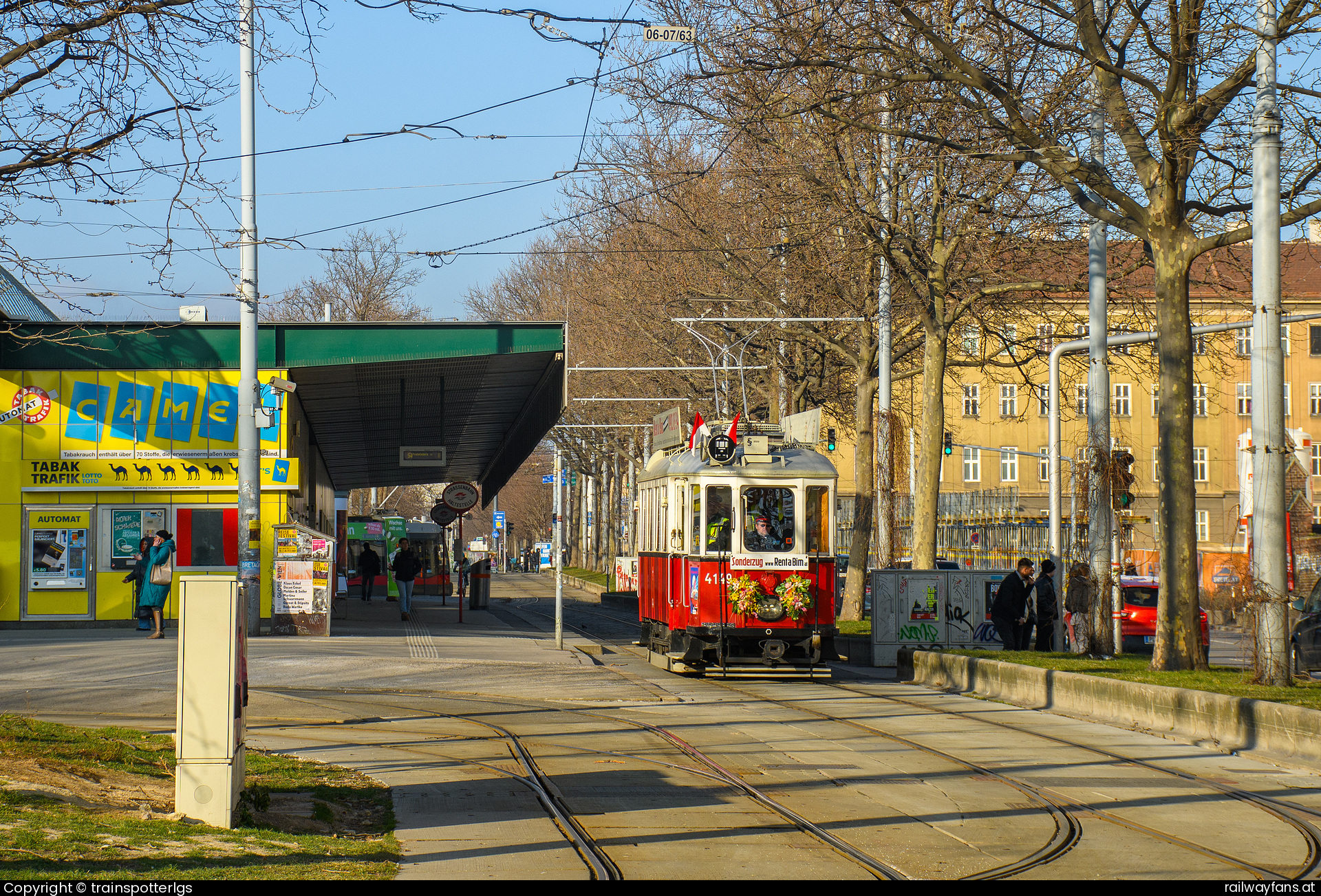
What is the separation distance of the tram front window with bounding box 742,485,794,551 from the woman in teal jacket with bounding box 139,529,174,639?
30.1 feet

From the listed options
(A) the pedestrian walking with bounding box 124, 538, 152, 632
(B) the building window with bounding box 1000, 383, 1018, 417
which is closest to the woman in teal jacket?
(A) the pedestrian walking with bounding box 124, 538, 152, 632

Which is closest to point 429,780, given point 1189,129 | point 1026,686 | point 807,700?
point 807,700

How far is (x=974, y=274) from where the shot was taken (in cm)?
2483

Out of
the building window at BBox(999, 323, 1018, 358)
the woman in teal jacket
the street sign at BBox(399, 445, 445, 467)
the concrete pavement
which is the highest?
the building window at BBox(999, 323, 1018, 358)

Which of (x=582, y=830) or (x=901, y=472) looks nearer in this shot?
(x=582, y=830)

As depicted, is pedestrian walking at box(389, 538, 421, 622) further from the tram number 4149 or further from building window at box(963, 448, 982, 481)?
building window at box(963, 448, 982, 481)

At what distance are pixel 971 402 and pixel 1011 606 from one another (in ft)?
182

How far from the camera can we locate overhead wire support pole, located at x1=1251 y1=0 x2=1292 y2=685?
13344 millimetres

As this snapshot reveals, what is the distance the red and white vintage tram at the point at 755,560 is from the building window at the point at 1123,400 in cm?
5989

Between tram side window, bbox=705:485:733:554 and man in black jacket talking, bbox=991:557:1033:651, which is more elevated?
tram side window, bbox=705:485:733:554

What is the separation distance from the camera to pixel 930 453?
2417 cm

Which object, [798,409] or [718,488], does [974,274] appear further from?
[798,409]

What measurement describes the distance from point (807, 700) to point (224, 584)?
9.50 metres
